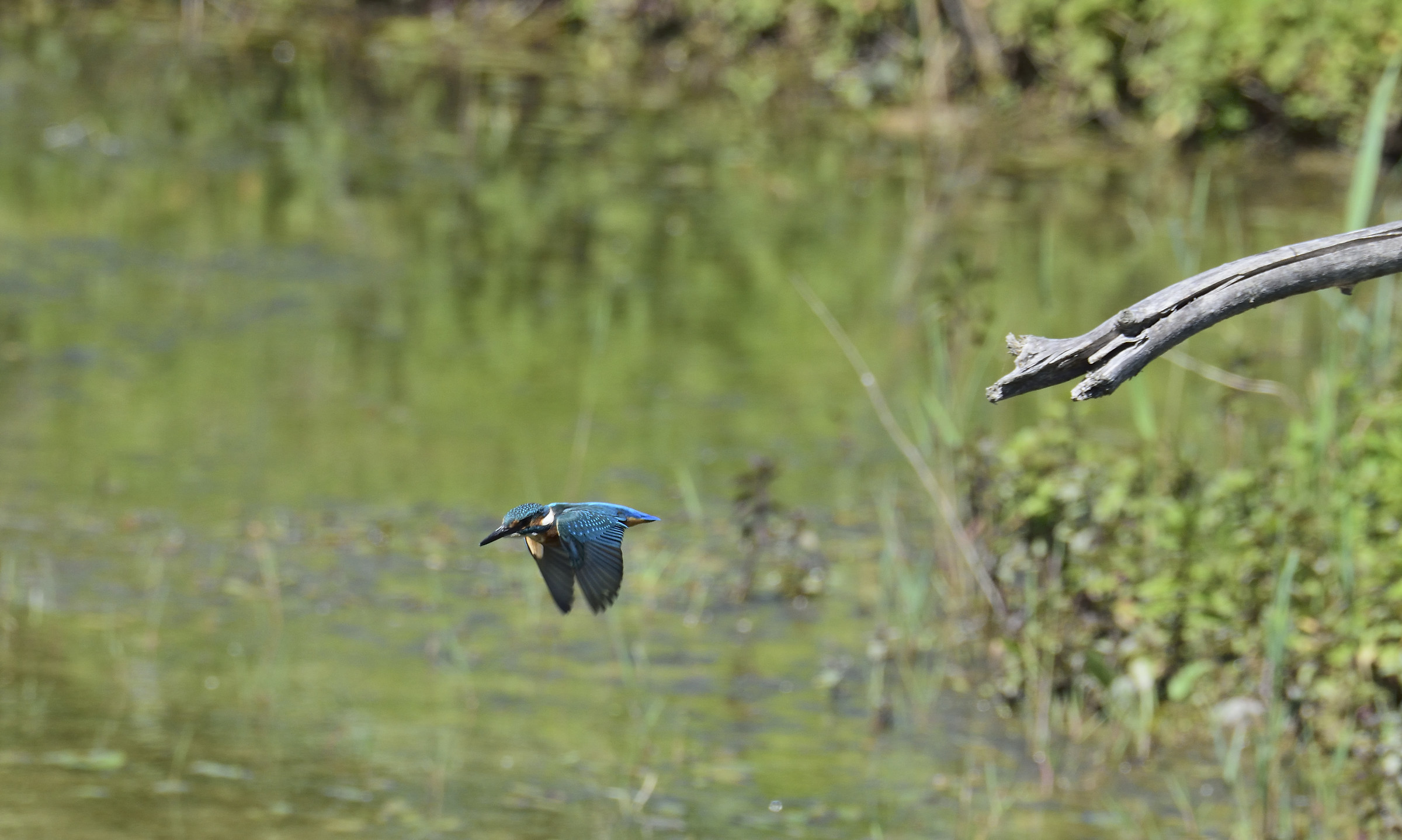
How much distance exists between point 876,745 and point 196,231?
197 inches

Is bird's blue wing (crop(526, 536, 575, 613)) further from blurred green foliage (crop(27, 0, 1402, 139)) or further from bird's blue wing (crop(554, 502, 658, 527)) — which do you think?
blurred green foliage (crop(27, 0, 1402, 139))

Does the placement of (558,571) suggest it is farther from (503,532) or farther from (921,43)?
(921,43)

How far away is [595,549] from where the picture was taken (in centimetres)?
219

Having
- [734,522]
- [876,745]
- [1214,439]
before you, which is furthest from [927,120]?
[876,745]

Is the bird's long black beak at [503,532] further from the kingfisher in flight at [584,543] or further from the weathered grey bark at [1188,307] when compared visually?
the weathered grey bark at [1188,307]

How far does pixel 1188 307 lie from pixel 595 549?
0.72 m

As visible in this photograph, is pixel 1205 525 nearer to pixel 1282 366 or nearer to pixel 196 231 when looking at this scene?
pixel 1282 366

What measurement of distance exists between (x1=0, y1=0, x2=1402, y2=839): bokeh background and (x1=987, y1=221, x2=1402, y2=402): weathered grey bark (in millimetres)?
2008

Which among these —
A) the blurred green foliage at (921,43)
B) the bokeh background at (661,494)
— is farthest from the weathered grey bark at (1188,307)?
the blurred green foliage at (921,43)

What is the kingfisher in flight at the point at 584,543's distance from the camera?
2.10 m

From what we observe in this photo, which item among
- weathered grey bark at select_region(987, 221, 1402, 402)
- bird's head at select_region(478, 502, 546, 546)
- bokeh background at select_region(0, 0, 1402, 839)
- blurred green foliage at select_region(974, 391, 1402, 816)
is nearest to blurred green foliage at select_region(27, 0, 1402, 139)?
bokeh background at select_region(0, 0, 1402, 839)

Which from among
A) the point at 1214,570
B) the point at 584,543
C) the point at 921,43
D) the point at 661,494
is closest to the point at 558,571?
the point at 584,543

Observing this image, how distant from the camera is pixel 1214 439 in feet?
20.6

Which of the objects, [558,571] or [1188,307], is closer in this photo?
[1188,307]
